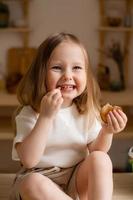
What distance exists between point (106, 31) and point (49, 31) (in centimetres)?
34

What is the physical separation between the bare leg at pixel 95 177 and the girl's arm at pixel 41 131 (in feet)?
0.47

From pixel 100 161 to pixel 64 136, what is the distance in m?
0.15

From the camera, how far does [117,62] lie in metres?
2.74

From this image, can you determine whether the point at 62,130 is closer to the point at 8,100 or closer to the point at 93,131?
the point at 93,131

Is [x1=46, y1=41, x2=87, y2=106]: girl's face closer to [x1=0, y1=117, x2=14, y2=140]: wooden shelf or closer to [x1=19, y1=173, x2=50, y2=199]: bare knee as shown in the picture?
[x1=19, y1=173, x2=50, y2=199]: bare knee

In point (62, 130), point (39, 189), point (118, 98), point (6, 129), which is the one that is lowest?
point (6, 129)

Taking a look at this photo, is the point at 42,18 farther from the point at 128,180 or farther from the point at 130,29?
the point at 128,180

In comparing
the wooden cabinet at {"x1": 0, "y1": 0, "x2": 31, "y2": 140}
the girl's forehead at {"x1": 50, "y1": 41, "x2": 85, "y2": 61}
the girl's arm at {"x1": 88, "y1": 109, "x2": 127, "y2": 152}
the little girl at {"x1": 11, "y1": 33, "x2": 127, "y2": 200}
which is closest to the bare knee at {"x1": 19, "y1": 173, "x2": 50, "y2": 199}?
the little girl at {"x1": 11, "y1": 33, "x2": 127, "y2": 200}

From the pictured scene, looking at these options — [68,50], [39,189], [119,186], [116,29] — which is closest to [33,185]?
[39,189]

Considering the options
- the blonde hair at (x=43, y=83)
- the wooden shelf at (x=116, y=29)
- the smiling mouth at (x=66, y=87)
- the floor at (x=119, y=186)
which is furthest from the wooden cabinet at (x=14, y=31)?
the smiling mouth at (x=66, y=87)

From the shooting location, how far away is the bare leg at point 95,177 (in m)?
1.24

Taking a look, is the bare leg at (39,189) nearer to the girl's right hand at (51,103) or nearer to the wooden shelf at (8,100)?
the girl's right hand at (51,103)

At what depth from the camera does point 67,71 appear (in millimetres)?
1292

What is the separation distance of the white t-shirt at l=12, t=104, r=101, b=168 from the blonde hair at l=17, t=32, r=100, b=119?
0.08 feet
